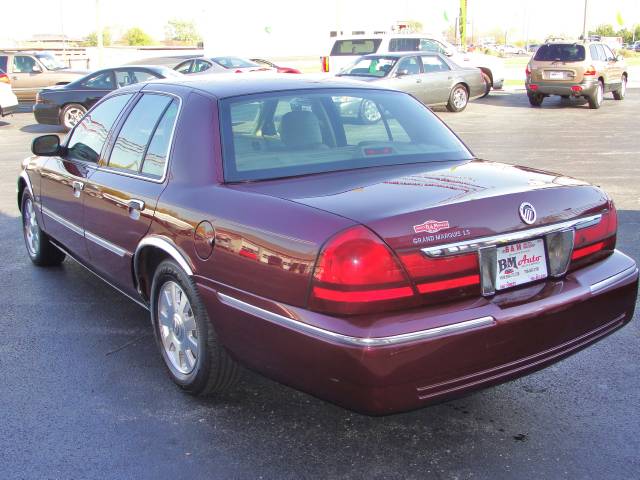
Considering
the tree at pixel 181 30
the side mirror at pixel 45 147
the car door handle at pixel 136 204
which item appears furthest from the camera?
the tree at pixel 181 30

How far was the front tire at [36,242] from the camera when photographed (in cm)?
633

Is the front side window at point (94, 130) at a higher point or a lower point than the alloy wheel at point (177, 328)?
higher

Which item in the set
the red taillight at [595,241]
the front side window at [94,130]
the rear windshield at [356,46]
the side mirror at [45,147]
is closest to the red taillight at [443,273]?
the red taillight at [595,241]

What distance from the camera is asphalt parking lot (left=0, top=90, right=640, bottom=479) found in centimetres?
329

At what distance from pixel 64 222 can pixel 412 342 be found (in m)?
3.33

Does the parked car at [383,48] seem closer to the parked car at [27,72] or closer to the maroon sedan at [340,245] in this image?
the parked car at [27,72]

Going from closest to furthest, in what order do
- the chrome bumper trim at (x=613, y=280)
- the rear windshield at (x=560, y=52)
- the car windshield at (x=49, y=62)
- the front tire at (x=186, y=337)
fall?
the chrome bumper trim at (x=613, y=280)
the front tire at (x=186, y=337)
the rear windshield at (x=560, y=52)
the car windshield at (x=49, y=62)

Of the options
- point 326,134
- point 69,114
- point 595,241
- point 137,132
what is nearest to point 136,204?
point 137,132

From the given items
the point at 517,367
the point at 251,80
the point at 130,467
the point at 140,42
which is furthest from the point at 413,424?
the point at 140,42

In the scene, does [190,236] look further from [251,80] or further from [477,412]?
[477,412]

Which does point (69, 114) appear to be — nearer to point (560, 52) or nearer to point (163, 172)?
point (560, 52)

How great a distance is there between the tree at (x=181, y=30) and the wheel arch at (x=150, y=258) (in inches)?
4846

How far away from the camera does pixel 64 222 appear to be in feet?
17.7

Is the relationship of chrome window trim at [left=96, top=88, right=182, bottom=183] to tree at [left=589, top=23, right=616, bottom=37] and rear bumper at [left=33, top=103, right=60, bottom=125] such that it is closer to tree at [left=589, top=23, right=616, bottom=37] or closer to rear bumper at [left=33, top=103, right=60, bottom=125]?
rear bumper at [left=33, top=103, right=60, bottom=125]
